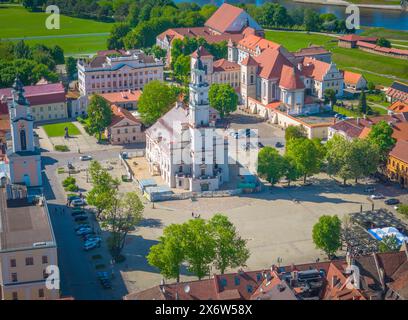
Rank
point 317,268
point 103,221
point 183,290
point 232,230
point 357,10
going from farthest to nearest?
1. point 357,10
2. point 103,221
3. point 232,230
4. point 317,268
5. point 183,290

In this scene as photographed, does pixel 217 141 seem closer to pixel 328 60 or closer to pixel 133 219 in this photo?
pixel 133 219

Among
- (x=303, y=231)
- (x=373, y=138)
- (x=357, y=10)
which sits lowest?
(x=303, y=231)

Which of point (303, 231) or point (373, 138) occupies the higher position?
point (373, 138)

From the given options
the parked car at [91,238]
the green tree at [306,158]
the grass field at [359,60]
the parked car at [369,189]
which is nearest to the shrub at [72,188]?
the parked car at [91,238]

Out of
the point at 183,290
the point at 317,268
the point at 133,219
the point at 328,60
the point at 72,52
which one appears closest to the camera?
the point at 183,290

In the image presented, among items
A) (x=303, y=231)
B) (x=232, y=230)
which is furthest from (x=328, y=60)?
(x=232, y=230)

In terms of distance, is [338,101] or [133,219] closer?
[133,219]

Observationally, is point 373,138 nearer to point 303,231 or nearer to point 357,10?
point 303,231

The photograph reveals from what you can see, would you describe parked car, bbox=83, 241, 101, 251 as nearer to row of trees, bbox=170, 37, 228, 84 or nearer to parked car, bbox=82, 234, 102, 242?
parked car, bbox=82, 234, 102, 242
